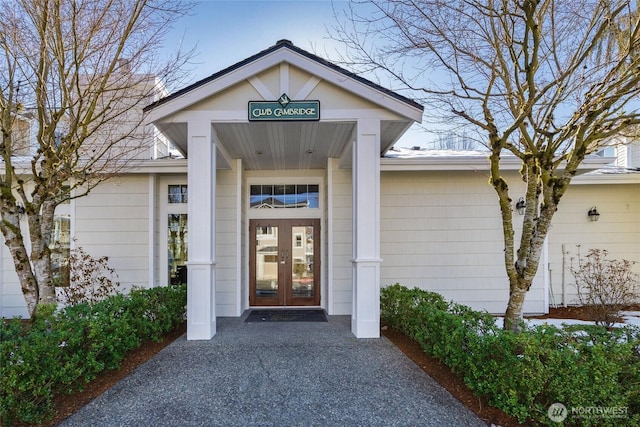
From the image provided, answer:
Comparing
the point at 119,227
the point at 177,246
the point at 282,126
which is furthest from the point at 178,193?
the point at 282,126

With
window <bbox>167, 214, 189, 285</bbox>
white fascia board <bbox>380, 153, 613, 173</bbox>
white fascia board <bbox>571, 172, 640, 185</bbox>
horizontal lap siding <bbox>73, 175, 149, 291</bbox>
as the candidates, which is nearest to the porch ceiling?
white fascia board <bbox>380, 153, 613, 173</bbox>

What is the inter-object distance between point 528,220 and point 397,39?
9.12 feet

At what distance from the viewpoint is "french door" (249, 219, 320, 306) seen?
7.79m

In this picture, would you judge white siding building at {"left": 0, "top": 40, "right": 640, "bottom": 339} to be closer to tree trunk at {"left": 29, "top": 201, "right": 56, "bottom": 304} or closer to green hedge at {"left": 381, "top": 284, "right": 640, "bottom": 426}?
tree trunk at {"left": 29, "top": 201, "right": 56, "bottom": 304}

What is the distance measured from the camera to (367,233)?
517 cm

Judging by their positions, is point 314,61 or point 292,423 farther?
point 314,61

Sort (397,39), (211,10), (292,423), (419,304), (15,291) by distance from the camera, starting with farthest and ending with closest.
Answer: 1. (15,291)
2. (211,10)
3. (419,304)
4. (397,39)
5. (292,423)

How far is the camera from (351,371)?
398 cm

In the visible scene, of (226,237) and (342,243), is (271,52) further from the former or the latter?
(342,243)

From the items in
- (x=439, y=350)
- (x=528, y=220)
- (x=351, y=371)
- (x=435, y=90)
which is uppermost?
(x=435, y=90)

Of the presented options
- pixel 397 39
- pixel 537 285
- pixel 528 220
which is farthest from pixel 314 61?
pixel 537 285

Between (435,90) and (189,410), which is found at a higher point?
(435,90)

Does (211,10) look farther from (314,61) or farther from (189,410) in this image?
(189,410)

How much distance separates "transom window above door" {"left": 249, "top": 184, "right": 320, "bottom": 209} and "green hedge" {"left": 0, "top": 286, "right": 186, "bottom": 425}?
3.50 meters
